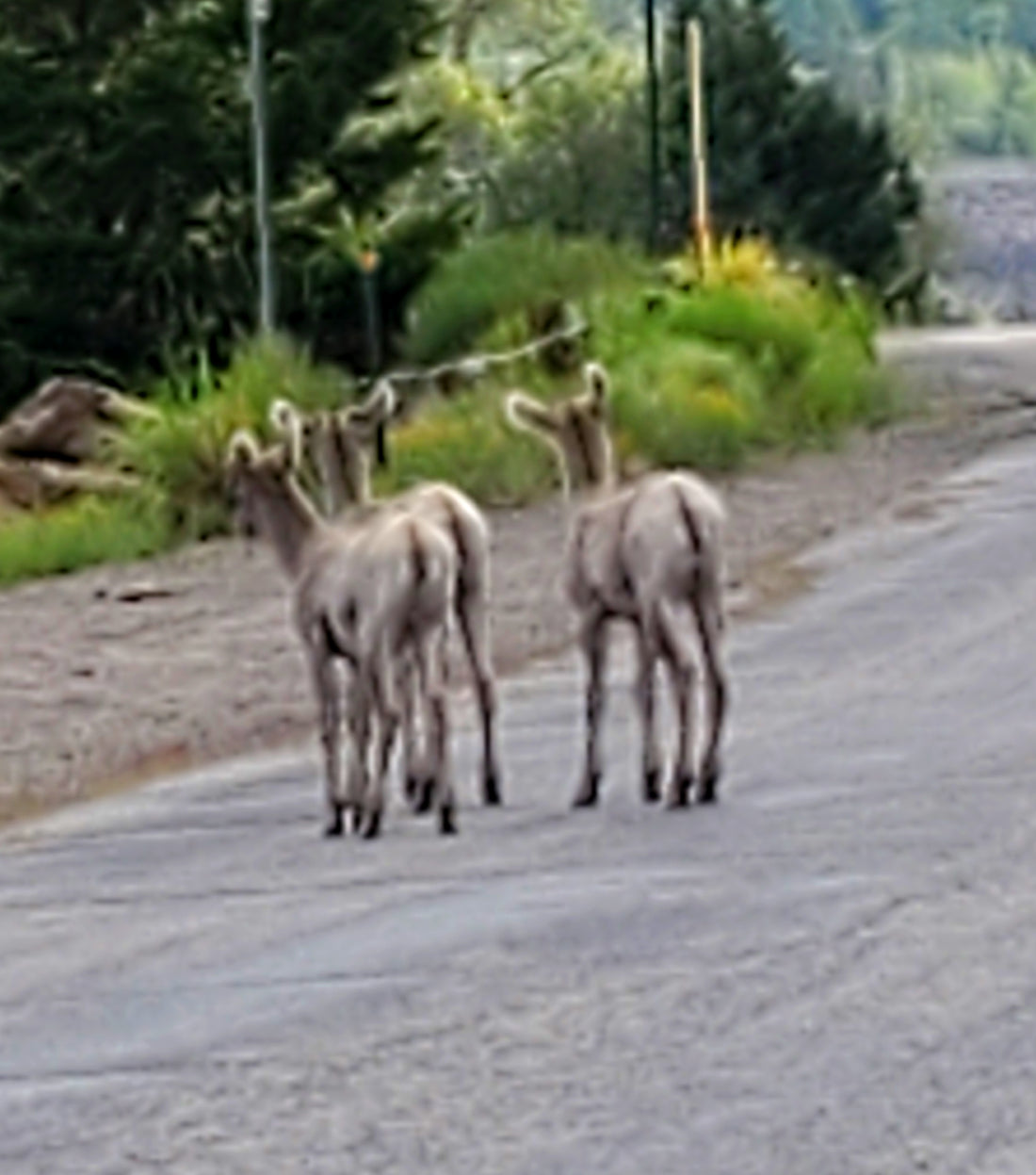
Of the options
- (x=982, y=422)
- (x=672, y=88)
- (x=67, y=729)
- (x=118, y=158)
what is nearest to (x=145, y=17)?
Answer: (x=118, y=158)

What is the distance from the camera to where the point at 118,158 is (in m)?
60.8

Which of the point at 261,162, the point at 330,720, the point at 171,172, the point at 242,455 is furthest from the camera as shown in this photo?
the point at 171,172

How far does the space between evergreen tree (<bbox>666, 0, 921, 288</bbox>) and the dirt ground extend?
46765 mm

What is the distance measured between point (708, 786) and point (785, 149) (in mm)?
73458

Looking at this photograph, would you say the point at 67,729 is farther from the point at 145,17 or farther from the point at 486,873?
the point at 145,17

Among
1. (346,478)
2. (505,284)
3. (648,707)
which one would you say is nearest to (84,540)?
(505,284)

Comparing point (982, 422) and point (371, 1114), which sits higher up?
point (371, 1114)

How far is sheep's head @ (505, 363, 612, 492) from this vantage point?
18.3 m

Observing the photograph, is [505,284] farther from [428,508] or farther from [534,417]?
[428,508]

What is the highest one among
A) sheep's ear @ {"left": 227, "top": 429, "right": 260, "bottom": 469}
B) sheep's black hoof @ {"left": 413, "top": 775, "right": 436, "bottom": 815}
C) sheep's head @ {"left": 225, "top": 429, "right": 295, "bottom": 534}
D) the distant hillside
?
sheep's ear @ {"left": 227, "top": 429, "right": 260, "bottom": 469}

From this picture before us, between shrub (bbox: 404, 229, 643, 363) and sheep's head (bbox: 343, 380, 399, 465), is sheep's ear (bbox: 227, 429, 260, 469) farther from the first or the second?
shrub (bbox: 404, 229, 643, 363)

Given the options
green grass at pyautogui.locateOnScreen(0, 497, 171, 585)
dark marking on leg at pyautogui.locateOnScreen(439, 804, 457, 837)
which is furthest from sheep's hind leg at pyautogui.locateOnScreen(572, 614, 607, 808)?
green grass at pyautogui.locateOnScreen(0, 497, 171, 585)

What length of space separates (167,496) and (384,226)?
2556 centimetres

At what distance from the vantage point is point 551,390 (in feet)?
134
